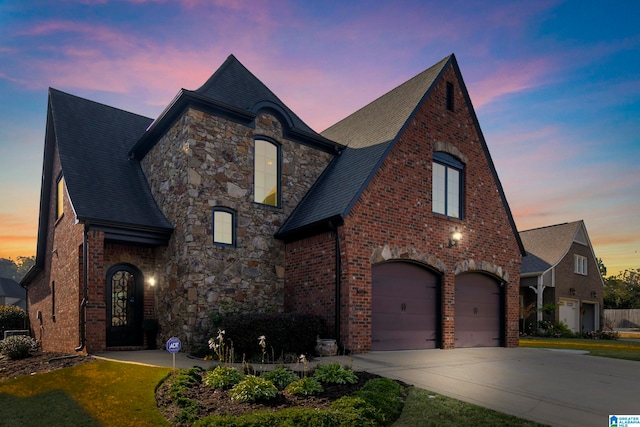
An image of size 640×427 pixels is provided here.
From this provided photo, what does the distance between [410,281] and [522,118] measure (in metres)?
6.12

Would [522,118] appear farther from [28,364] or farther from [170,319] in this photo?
[28,364]

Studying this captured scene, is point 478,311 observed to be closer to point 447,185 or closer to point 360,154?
point 447,185

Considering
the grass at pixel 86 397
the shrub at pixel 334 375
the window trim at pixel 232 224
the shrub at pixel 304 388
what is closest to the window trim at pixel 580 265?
the window trim at pixel 232 224

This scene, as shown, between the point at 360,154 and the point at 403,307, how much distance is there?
200 inches

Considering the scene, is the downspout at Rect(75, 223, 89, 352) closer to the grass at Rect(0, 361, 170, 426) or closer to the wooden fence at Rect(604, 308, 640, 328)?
the grass at Rect(0, 361, 170, 426)

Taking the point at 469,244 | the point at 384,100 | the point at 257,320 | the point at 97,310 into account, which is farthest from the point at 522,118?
the point at 97,310

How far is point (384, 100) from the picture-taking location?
17.8 metres

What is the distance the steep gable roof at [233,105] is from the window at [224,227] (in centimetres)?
291

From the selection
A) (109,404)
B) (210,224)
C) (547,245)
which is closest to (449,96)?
(210,224)

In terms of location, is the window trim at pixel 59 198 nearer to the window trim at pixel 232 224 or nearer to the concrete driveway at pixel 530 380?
the window trim at pixel 232 224

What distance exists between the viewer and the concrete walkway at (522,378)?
6570mm

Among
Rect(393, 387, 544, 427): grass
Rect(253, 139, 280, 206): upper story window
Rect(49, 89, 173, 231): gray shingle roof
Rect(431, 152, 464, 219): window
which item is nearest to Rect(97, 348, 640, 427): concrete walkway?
Rect(393, 387, 544, 427): grass

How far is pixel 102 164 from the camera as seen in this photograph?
1502cm

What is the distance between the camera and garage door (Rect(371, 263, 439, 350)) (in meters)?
12.8
